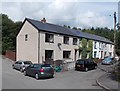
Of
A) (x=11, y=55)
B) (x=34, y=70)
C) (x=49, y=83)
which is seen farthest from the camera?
(x=11, y=55)

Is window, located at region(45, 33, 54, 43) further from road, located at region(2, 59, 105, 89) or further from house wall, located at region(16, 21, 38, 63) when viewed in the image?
road, located at region(2, 59, 105, 89)

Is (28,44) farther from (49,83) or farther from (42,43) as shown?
(49,83)

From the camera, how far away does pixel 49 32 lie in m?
37.4

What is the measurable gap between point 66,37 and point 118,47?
77.9 ft

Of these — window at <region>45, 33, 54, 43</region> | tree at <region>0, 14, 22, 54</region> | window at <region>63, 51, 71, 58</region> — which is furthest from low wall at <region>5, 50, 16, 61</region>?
window at <region>63, 51, 71, 58</region>

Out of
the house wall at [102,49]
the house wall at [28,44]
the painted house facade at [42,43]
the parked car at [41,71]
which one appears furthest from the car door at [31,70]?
the house wall at [102,49]

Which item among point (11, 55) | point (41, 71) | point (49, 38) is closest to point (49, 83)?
point (41, 71)

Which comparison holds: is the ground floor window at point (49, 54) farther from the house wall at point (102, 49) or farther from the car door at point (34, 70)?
the house wall at point (102, 49)

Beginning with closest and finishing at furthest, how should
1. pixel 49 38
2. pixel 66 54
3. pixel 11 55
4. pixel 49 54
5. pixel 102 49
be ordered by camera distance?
pixel 49 38, pixel 49 54, pixel 66 54, pixel 11 55, pixel 102 49

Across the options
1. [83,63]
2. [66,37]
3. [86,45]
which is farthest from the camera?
[86,45]

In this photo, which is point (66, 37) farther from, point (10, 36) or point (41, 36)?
point (10, 36)

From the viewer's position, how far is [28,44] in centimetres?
3766

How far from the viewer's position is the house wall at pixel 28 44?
35881mm

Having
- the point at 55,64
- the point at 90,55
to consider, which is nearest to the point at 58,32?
the point at 55,64
